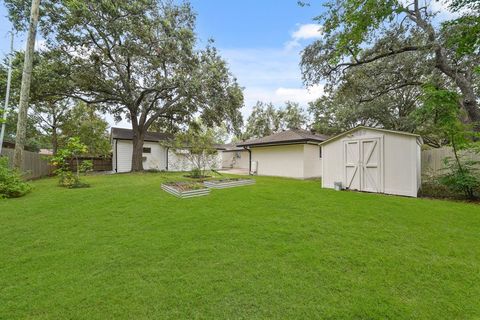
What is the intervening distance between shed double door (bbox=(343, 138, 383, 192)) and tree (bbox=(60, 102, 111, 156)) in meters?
16.0

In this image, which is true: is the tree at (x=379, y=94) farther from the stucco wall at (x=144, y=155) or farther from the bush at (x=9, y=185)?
the bush at (x=9, y=185)

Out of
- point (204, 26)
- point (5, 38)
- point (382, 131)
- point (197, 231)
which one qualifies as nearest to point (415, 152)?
point (382, 131)

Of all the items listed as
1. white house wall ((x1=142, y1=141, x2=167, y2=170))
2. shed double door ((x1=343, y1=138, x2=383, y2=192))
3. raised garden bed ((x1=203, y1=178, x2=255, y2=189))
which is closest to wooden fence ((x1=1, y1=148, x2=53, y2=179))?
white house wall ((x1=142, y1=141, x2=167, y2=170))

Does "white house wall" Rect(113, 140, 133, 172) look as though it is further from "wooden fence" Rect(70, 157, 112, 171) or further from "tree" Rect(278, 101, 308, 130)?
"tree" Rect(278, 101, 308, 130)

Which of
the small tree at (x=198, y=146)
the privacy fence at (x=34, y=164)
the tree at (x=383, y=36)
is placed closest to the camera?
the tree at (x=383, y=36)

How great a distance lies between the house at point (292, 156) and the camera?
39.2ft

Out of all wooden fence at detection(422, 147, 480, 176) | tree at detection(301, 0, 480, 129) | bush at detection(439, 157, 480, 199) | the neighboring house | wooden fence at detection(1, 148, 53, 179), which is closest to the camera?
bush at detection(439, 157, 480, 199)

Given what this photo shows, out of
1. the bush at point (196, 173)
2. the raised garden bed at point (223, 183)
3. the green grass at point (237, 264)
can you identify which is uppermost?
the bush at point (196, 173)

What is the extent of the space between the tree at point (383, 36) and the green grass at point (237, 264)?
23.5 ft

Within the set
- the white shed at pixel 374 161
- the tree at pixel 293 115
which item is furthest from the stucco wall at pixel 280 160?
the tree at pixel 293 115

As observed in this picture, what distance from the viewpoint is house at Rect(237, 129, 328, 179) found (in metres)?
11.9

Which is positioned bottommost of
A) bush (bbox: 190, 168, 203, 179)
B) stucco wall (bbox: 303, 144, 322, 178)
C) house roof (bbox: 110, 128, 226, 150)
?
bush (bbox: 190, 168, 203, 179)

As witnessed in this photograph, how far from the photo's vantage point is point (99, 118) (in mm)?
19734

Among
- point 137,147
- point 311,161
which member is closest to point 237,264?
point 311,161
